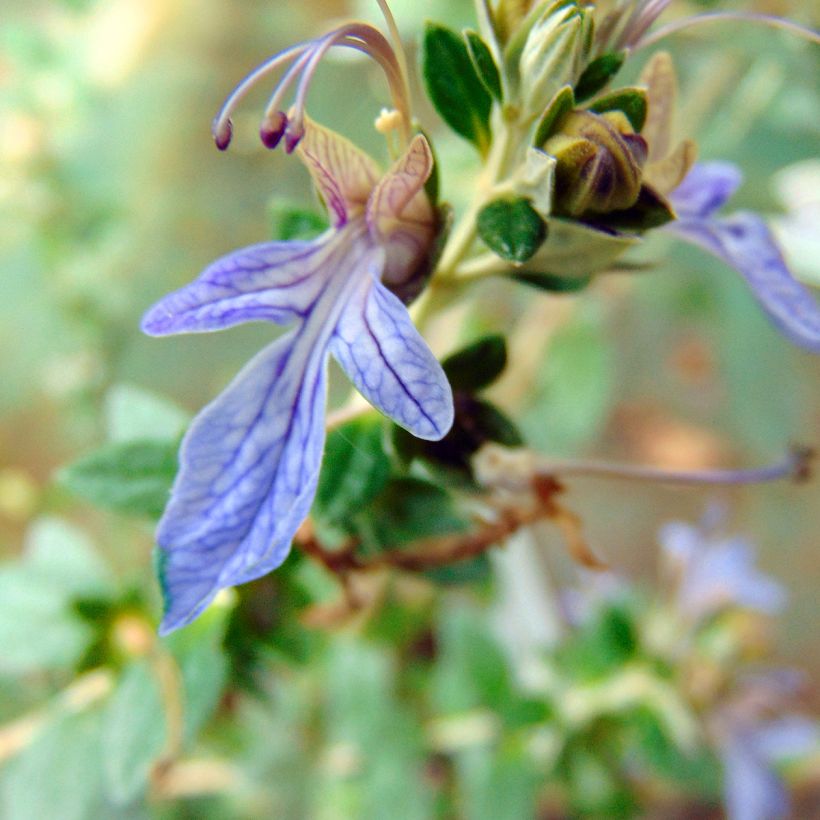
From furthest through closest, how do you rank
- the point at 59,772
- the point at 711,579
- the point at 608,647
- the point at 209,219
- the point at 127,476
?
1. the point at 209,219
2. the point at 711,579
3. the point at 608,647
4. the point at 59,772
5. the point at 127,476

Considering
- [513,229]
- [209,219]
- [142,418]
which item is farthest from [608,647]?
[209,219]

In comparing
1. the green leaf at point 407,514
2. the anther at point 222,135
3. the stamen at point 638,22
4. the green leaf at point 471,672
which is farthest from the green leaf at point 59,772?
the stamen at point 638,22

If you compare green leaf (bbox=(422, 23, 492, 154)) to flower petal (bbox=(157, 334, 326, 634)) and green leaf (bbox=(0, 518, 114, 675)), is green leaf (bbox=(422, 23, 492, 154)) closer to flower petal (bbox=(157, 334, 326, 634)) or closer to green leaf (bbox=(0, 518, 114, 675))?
flower petal (bbox=(157, 334, 326, 634))

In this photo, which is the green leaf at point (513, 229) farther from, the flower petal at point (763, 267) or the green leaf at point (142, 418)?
the green leaf at point (142, 418)

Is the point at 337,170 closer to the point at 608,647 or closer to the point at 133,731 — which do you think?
the point at 133,731

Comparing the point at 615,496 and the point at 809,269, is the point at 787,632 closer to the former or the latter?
the point at 615,496

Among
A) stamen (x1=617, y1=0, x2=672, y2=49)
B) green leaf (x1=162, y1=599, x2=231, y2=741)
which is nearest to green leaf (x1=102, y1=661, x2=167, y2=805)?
green leaf (x1=162, y1=599, x2=231, y2=741)
